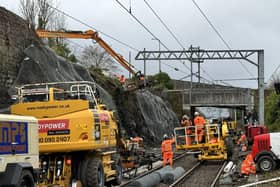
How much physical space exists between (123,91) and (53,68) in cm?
1666

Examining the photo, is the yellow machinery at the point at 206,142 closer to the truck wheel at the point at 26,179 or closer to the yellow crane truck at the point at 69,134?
the yellow crane truck at the point at 69,134

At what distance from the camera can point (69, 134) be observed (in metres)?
14.9

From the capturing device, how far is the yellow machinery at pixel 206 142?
28.3 metres

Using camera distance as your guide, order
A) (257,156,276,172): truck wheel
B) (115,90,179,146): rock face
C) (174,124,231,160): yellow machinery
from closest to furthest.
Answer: (257,156,276,172): truck wheel
(174,124,231,160): yellow machinery
(115,90,179,146): rock face

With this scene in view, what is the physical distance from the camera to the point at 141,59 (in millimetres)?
62656

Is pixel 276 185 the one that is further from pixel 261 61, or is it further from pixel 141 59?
→ pixel 141 59

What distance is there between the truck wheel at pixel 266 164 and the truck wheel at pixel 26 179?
37.3 feet

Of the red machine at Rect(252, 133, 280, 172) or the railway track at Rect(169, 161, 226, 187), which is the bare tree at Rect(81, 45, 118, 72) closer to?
the railway track at Rect(169, 161, 226, 187)

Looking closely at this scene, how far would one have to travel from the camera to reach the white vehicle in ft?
35.0

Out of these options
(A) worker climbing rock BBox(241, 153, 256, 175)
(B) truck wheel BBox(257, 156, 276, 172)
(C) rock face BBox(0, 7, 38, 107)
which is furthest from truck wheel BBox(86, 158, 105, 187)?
(C) rock face BBox(0, 7, 38, 107)

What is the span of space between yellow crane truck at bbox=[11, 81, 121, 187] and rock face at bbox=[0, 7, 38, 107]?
6.76 meters

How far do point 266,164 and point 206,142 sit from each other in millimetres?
7545

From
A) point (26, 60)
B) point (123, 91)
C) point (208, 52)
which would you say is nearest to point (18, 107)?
point (26, 60)

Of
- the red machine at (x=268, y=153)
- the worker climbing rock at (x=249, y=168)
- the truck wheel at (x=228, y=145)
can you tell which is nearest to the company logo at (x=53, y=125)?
the worker climbing rock at (x=249, y=168)
